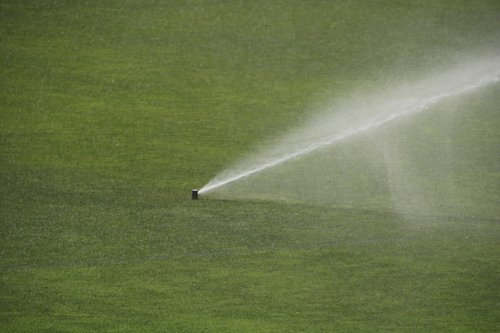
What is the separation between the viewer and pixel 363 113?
588 inches

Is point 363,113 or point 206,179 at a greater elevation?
point 363,113

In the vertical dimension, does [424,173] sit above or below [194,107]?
below

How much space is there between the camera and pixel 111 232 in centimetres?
943

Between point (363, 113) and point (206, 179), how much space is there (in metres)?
3.95

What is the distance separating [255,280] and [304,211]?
103 inches

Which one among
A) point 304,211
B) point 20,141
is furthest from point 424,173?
point 20,141

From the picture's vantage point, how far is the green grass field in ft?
24.1

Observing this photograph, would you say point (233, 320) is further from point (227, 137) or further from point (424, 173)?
point (227, 137)

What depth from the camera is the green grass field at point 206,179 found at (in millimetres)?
7344

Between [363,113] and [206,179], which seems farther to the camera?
[363,113]

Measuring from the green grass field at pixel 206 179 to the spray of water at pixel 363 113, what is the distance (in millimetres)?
322

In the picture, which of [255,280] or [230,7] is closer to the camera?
[255,280]

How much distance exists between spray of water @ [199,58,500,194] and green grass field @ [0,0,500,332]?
1.06ft

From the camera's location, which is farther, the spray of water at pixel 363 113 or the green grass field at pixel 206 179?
the spray of water at pixel 363 113
